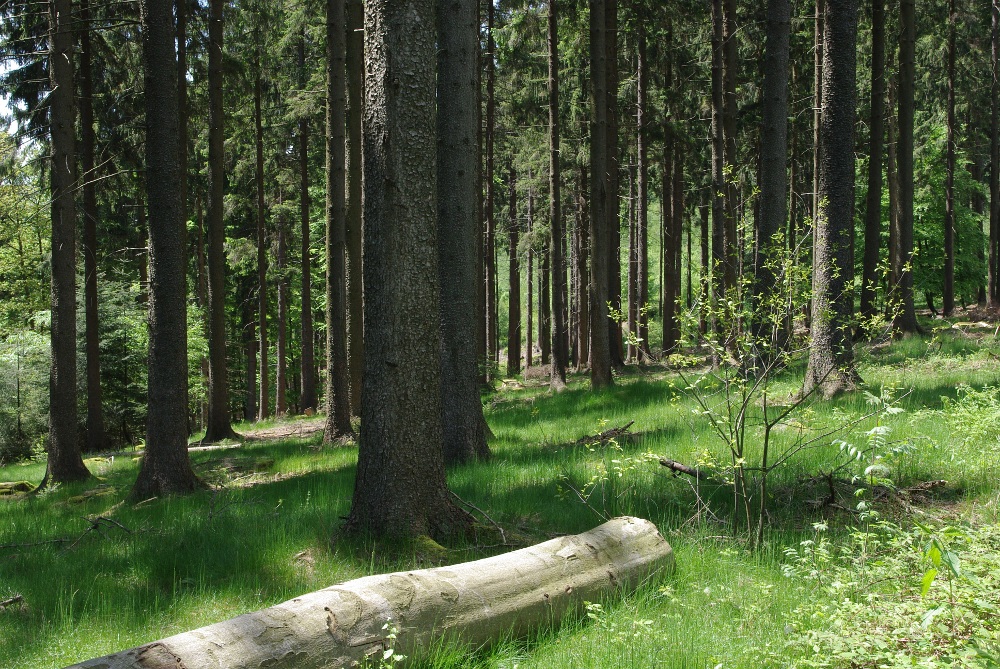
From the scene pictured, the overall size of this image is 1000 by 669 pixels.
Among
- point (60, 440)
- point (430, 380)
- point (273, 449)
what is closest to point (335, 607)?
point (430, 380)

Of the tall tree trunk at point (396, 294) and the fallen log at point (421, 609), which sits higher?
the tall tree trunk at point (396, 294)

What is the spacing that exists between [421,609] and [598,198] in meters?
12.8

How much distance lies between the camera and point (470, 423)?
30.5 ft

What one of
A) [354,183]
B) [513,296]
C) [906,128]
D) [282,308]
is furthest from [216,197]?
[906,128]

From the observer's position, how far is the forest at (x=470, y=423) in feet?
13.6

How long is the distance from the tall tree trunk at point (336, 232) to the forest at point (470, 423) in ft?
0.27

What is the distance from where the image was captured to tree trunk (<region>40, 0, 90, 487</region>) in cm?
1223

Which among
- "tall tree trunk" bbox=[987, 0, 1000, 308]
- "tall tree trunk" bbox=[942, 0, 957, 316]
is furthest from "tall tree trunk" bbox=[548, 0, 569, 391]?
"tall tree trunk" bbox=[987, 0, 1000, 308]

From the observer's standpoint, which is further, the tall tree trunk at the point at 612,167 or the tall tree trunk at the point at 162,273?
the tall tree trunk at the point at 612,167

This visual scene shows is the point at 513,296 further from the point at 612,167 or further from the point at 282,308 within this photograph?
the point at 612,167

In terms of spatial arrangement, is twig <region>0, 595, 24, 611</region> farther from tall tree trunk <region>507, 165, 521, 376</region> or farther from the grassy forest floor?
tall tree trunk <region>507, 165, 521, 376</region>

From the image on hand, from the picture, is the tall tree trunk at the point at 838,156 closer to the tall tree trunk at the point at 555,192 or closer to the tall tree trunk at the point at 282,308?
the tall tree trunk at the point at 555,192

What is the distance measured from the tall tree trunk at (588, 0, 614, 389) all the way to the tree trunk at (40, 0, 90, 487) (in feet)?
33.9

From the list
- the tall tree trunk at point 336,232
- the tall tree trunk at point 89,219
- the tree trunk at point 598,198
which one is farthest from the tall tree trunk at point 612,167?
the tall tree trunk at point 89,219
